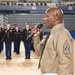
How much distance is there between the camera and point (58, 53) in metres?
2.89

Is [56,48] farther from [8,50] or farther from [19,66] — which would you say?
[8,50]

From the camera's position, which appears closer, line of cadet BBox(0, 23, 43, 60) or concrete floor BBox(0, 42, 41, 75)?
concrete floor BBox(0, 42, 41, 75)

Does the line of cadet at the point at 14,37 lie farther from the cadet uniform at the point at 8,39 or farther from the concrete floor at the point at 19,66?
the concrete floor at the point at 19,66

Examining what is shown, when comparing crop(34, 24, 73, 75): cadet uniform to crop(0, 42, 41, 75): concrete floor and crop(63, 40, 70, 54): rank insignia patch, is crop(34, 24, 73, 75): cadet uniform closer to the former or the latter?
crop(63, 40, 70, 54): rank insignia patch

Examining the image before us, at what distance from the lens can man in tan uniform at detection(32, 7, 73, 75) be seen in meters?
2.85

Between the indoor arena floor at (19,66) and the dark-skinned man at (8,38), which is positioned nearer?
the indoor arena floor at (19,66)

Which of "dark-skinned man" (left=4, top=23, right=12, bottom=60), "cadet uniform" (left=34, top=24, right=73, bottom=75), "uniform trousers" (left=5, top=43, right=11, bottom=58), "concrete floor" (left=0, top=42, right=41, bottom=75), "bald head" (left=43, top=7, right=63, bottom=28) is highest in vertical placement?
"bald head" (left=43, top=7, right=63, bottom=28)

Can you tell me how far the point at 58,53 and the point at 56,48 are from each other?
0.07 meters

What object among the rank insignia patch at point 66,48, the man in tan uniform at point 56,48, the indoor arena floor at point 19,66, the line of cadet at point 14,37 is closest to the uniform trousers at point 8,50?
the line of cadet at point 14,37

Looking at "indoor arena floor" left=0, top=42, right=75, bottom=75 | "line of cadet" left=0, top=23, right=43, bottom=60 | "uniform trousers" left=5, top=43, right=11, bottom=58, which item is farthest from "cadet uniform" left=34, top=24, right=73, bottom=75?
"uniform trousers" left=5, top=43, right=11, bottom=58

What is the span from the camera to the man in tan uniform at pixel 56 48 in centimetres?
285

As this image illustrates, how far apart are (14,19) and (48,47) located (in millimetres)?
18174

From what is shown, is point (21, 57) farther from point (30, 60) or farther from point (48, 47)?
point (48, 47)

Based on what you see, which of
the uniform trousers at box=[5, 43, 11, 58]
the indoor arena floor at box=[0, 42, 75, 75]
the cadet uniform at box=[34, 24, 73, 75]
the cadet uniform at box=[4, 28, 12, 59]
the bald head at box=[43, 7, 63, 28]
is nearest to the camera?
the cadet uniform at box=[34, 24, 73, 75]
